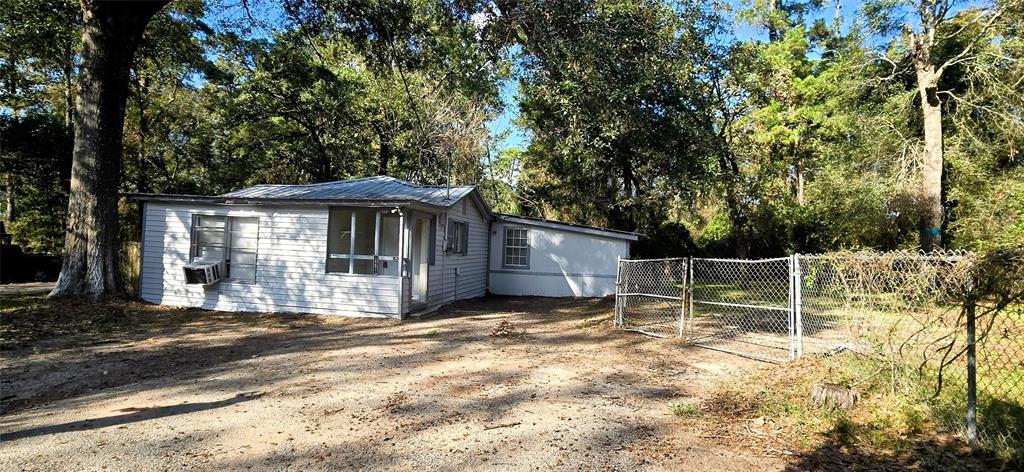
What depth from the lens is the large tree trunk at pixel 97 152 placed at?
10.6 meters

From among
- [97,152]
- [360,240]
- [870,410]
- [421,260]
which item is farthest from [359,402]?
[97,152]

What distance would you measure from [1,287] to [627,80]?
1821cm

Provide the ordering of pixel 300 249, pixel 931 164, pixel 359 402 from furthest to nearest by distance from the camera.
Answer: pixel 931 164
pixel 300 249
pixel 359 402

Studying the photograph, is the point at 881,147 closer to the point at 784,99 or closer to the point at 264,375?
the point at 784,99

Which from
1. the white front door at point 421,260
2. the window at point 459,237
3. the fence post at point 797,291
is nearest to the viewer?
the fence post at point 797,291

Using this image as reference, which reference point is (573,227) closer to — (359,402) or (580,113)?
(580,113)

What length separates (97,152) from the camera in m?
10.9

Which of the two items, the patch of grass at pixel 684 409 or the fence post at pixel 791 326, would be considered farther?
the fence post at pixel 791 326

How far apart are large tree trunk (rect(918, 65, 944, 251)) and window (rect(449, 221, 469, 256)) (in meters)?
13.7

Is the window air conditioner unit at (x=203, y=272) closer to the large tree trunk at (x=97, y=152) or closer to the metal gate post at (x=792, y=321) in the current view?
the large tree trunk at (x=97, y=152)

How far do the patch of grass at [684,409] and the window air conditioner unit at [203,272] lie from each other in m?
9.96

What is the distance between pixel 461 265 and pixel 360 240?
275cm

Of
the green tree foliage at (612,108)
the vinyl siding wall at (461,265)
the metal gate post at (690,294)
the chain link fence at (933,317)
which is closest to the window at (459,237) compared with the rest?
the vinyl siding wall at (461,265)

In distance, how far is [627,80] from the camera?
32.6 feet
